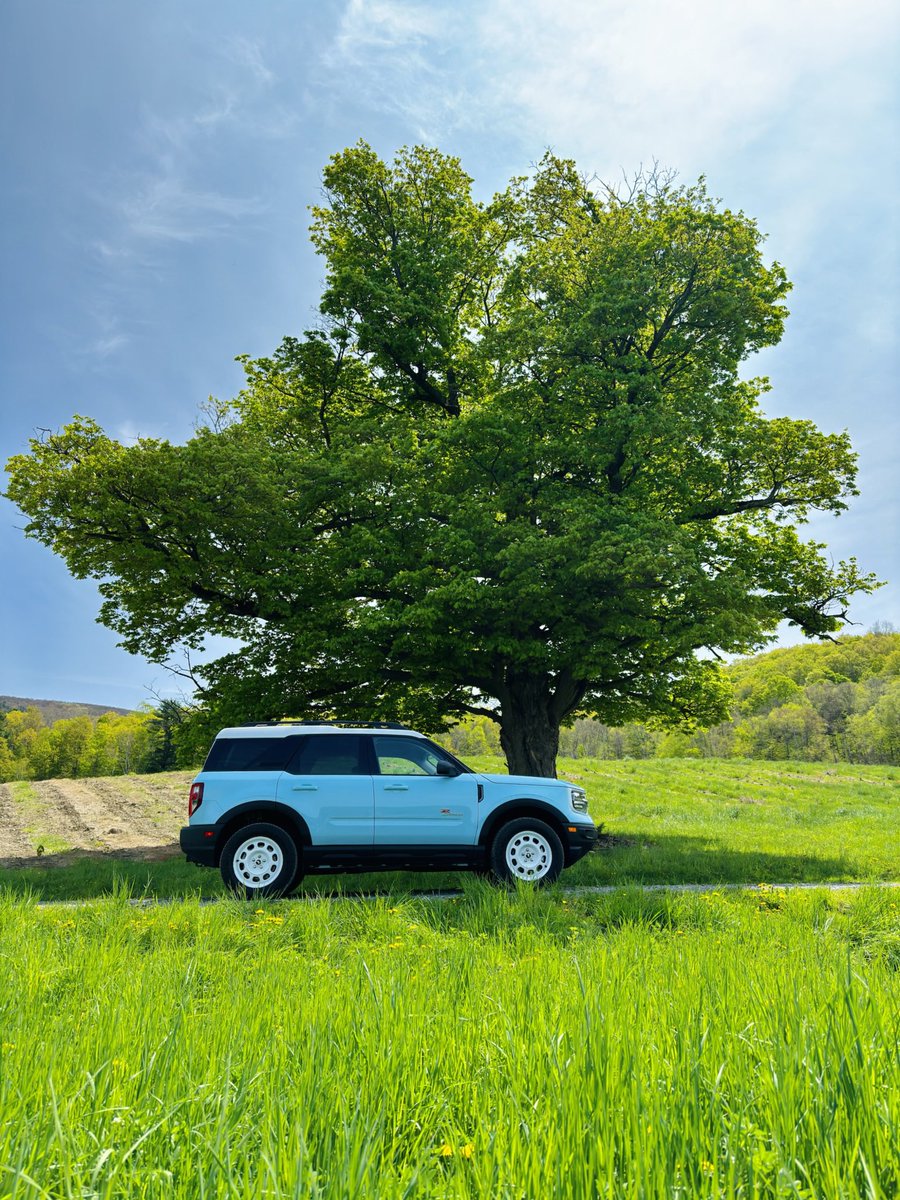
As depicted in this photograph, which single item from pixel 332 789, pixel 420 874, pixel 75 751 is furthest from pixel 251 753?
pixel 75 751

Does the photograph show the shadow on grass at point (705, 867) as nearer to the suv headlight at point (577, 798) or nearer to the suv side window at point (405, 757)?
the suv headlight at point (577, 798)

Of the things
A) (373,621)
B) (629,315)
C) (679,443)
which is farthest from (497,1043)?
(629,315)

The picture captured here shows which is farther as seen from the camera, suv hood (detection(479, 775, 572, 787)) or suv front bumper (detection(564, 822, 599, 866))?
suv hood (detection(479, 775, 572, 787))

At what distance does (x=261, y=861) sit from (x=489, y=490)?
33.2 feet

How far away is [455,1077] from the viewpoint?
246 centimetres

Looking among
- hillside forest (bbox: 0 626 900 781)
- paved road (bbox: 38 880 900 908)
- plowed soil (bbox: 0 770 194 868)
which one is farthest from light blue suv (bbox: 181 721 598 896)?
hillside forest (bbox: 0 626 900 781)

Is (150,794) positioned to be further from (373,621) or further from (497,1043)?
(497,1043)

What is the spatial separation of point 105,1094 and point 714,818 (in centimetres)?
2242

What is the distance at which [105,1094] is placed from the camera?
86.6 inches

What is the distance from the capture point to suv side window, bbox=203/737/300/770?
9695mm

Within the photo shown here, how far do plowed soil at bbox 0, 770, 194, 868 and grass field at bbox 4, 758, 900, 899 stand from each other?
0.14m

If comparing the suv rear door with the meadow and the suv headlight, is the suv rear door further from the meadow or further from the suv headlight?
the meadow

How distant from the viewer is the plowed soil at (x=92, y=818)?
51.9 feet

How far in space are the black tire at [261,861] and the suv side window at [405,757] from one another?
5.27ft
